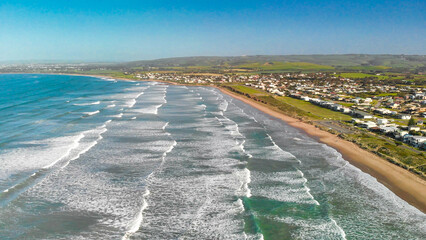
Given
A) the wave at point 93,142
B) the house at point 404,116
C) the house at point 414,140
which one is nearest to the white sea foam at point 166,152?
the wave at point 93,142

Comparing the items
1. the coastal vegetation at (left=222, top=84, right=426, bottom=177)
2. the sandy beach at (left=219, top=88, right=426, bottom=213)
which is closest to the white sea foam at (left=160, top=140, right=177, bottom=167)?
the sandy beach at (left=219, top=88, right=426, bottom=213)

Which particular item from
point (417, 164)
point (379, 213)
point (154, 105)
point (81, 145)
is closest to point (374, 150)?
point (417, 164)

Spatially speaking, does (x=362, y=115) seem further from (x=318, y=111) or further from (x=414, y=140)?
(x=414, y=140)

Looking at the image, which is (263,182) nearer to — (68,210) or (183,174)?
(183,174)

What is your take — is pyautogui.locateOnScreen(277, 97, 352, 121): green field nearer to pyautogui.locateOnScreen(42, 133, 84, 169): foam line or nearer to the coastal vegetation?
the coastal vegetation

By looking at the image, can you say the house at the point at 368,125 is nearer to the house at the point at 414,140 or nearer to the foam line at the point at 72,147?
the house at the point at 414,140
